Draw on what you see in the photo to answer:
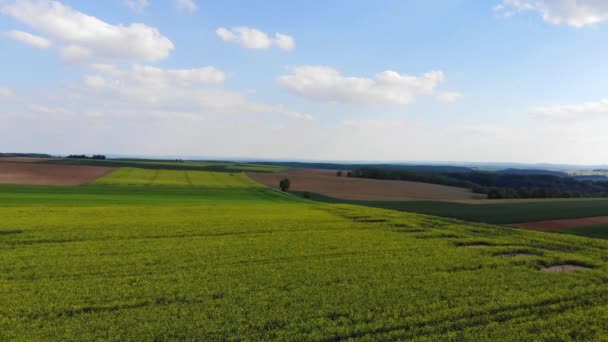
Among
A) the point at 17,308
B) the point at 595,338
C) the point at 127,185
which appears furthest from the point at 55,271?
the point at 127,185

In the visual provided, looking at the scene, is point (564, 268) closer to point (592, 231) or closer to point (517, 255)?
point (517, 255)

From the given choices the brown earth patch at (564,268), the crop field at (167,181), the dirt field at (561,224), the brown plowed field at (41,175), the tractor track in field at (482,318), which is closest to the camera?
the tractor track in field at (482,318)

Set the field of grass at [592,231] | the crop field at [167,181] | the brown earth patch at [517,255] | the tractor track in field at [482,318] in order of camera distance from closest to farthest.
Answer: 1. the tractor track in field at [482,318]
2. the brown earth patch at [517,255]
3. the field of grass at [592,231]
4. the crop field at [167,181]

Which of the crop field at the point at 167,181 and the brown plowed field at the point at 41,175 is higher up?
the brown plowed field at the point at 41,175

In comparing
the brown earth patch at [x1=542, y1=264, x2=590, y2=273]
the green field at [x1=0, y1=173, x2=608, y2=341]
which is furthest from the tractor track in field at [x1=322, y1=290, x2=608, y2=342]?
the brown earth patch at [x1=542, y1=264, x2=590, y2=273]

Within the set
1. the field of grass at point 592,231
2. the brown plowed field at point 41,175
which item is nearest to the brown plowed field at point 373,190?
the field of grass at point 592,231

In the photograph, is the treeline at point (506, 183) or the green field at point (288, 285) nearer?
the green field at point (288, 285)

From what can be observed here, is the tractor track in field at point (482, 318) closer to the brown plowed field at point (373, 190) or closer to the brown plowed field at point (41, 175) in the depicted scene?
the brown plowed field at point (373, 190)

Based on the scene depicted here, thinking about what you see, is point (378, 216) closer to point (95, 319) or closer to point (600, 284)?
point (600, 284)
